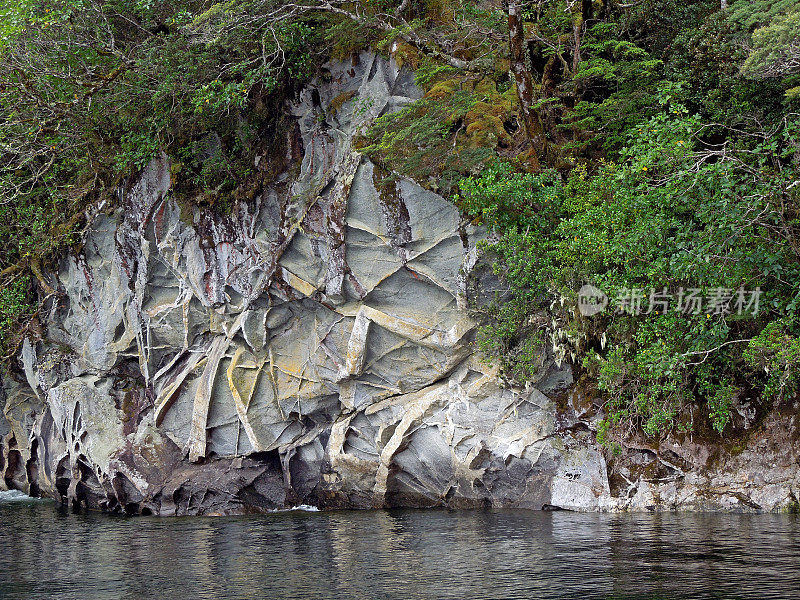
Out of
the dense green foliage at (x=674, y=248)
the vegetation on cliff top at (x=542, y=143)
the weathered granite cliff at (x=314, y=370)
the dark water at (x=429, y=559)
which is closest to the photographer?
the dark water at (x=429, y=559)

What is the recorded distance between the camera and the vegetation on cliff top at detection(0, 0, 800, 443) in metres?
13.3

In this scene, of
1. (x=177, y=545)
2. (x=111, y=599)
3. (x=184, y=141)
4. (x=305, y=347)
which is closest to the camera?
(x=111, y=599)

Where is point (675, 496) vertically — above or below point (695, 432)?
below

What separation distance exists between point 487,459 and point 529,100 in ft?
25.6

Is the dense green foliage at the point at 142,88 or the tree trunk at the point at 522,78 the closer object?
the tree trunk at the point at 522,78

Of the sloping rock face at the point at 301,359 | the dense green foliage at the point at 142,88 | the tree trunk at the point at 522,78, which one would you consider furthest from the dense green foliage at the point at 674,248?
the dense green foliage at the point at 142,88

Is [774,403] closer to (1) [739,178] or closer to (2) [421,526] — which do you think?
(1) [739,178]

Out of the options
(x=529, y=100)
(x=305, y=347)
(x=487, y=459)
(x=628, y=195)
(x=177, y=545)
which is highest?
(x=529, y=100)

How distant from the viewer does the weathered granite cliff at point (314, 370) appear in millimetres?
15867

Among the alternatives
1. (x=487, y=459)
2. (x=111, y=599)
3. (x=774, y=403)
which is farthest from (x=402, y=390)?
(x=111, y=599)

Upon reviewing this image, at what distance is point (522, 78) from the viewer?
1664 centimetres

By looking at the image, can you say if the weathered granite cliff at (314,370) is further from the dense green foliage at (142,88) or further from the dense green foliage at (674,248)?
the dense green foliage at (674,248)

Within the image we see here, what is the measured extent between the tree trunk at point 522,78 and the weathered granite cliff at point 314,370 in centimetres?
243

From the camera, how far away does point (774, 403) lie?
13836 mm
